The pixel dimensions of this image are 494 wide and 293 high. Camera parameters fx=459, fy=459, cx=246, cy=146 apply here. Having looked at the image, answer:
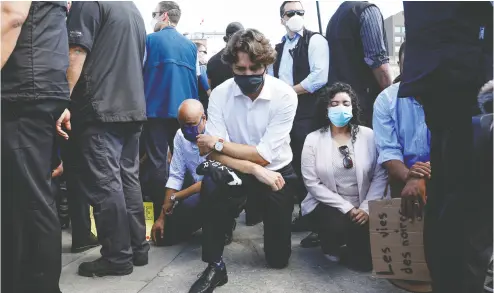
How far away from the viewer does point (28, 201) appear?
5.92 feet

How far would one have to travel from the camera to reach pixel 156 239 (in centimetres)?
327

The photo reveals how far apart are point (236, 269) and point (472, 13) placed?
1.85 m

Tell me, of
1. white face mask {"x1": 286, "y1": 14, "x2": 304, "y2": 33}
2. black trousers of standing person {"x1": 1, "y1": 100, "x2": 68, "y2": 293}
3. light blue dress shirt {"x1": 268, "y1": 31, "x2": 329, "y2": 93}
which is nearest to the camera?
black trousers of standing person {"x1": 1, "y1": 100, "x2": 68, "y2": 293}

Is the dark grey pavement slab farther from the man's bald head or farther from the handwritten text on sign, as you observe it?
the man's bald head

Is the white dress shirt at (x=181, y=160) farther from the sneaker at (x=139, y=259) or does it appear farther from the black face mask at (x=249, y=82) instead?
the black face mask at (x=249, y=82)

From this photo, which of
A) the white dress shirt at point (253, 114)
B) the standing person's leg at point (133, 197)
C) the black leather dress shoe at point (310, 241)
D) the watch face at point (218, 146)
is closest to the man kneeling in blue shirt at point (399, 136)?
the white dress shirt at point (253, 114)

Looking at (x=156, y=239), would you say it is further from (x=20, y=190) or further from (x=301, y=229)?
(x=20, y=190)

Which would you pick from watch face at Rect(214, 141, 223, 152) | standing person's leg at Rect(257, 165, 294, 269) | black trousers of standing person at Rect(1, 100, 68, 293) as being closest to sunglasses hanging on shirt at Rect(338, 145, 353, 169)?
standing person's leg at Rect(257, 165, 294, 269)

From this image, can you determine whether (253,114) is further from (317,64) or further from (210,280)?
(317,64)

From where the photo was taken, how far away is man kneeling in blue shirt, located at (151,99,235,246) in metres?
3.16

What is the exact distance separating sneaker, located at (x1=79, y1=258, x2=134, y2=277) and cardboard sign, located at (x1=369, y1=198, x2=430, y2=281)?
1.39 m

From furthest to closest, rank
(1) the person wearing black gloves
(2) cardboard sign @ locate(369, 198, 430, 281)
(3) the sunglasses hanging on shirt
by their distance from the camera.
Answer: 1. (3) the sunglasses hanging on shirt
2. (1) the person wearing black gloves
3. (2) cardboard sign @ locate(369, 198, 430, 281)

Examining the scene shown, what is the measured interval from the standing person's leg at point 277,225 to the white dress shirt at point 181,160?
0.76 m

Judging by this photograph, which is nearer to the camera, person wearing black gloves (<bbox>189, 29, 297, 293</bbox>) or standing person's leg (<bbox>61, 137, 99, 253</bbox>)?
person wearing black gloves (<bbox>189, 29, 297, 293</bbox>)
